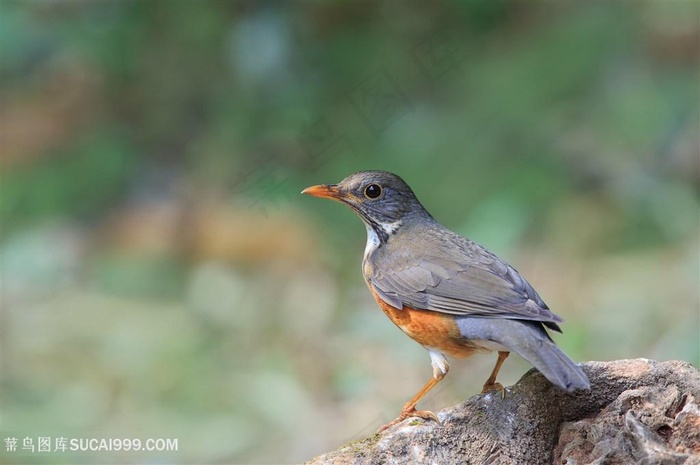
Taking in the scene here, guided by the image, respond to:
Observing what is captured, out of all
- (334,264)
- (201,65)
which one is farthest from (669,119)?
(201,65)

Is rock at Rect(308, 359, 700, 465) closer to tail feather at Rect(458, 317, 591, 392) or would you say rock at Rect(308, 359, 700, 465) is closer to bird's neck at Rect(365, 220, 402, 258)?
tail feather at Rect(458, 317, 591, 392)

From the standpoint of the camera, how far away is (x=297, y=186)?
346 inches

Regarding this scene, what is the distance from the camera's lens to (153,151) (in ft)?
31.1

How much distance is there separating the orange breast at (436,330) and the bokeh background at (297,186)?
2238mm

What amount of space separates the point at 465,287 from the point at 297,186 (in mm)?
4404

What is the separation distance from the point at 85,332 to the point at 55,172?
2.11 m

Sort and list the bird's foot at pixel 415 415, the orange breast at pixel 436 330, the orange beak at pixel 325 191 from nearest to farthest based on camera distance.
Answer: the bird's foot at pixel 415 415
the orange breast at pixel 436 330
the orange beak at pixel 325 191

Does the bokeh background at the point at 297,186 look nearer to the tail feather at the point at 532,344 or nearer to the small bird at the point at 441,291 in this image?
the small bird at the point at 441,291

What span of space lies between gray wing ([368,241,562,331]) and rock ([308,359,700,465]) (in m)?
0.34

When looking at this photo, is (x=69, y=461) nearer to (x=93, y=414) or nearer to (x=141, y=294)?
(x=93, y=414)

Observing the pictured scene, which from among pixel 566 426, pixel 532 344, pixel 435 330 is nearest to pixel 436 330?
A: pixel 435 330

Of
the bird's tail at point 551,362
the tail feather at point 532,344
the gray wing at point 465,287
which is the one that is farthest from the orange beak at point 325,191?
the bird's tail at point 551,362

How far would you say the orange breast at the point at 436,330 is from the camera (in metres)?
4.51

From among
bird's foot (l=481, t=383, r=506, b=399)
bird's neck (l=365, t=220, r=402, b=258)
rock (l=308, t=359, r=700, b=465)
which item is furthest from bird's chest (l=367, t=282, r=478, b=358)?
bird's neck (l=365, t=220, r=402, b=258)
